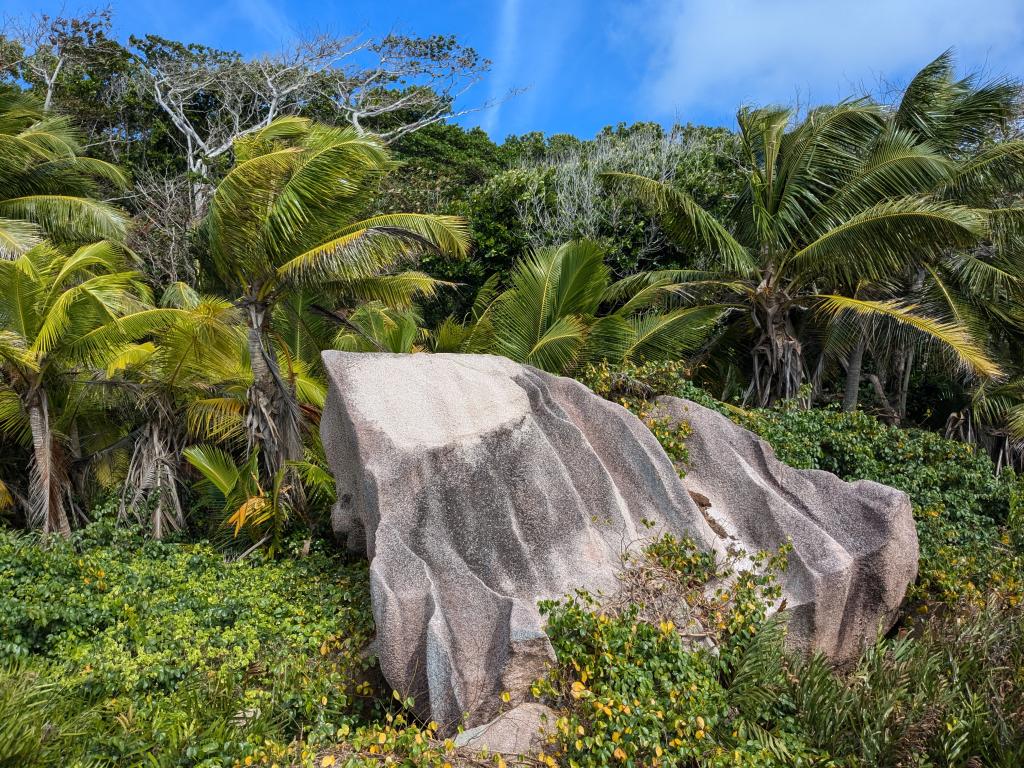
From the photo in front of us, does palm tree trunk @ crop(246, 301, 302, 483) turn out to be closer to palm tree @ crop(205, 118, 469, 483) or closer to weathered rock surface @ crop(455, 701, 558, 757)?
palm tree @ crop(205, 118, 469, 483)

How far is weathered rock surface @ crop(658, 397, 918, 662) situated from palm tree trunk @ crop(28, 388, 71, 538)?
282 inches

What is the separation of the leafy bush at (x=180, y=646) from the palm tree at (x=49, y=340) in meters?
0.96

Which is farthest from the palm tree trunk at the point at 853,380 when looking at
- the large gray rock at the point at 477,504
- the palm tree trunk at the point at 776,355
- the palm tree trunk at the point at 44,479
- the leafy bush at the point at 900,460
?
the palm tree trunk at the point at 44,479

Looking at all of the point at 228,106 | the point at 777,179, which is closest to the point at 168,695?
the point at 777,179

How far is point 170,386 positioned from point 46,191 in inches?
282

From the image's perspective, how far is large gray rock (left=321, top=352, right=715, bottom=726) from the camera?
5.52 meters

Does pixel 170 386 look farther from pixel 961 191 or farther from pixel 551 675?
pixel 961 191

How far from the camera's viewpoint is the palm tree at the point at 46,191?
41.5 feet

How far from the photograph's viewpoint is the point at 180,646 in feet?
20.1

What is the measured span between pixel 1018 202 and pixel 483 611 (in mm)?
12591

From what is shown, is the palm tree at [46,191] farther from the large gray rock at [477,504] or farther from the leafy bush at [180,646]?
the large gray rock at [477,504]

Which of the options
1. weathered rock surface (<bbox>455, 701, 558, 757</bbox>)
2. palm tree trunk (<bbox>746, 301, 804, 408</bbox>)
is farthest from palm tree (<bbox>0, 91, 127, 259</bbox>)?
palm tree trunk (<bbox>746, 301, 804, 408</bbox>)

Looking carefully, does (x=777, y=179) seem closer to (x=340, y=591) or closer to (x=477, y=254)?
(x=477, y=254)

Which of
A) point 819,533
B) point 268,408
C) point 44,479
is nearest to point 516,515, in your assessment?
point 819,533
